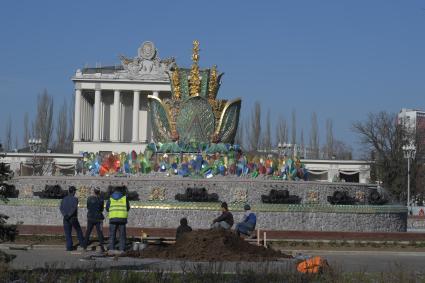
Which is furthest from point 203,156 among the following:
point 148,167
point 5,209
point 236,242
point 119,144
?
point 119,144

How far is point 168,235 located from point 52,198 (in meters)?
9.52

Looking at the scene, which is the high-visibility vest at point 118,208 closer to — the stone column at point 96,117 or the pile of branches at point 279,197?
the pile of branches at point 279,197

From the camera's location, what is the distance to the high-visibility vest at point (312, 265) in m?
14.8

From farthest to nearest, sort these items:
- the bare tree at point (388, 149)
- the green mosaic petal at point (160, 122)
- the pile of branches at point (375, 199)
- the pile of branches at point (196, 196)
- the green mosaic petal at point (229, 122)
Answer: the bare tree at point (388, 149) → the green mosaic petal at point (160, 122) → the green mosaic petal at point (229, 122) → the pile of branches at point (375, 199) → the pile of branches at point (196, 196)

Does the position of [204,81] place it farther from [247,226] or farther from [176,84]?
[247,226]

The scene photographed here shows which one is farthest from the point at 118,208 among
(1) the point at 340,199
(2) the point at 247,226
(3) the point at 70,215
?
(1) the point at 340,199

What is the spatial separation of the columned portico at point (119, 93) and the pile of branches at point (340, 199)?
61.0 m

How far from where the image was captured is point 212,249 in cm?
1867

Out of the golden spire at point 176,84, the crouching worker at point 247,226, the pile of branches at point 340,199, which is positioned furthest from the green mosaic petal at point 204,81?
the crouching worker at point 247,226

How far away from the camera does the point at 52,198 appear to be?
36500mm

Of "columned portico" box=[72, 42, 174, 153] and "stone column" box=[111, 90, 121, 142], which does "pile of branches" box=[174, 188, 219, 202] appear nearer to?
"columned portico" box=[72, 42, 174, 153]

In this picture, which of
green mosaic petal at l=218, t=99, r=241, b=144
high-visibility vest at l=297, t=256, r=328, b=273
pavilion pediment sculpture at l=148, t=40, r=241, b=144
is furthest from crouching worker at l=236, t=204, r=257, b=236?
green mosaic petal at l=218, t=99, r=241, b=144

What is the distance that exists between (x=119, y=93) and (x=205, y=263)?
8354 centimetres

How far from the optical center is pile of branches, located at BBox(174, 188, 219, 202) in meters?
35.0
